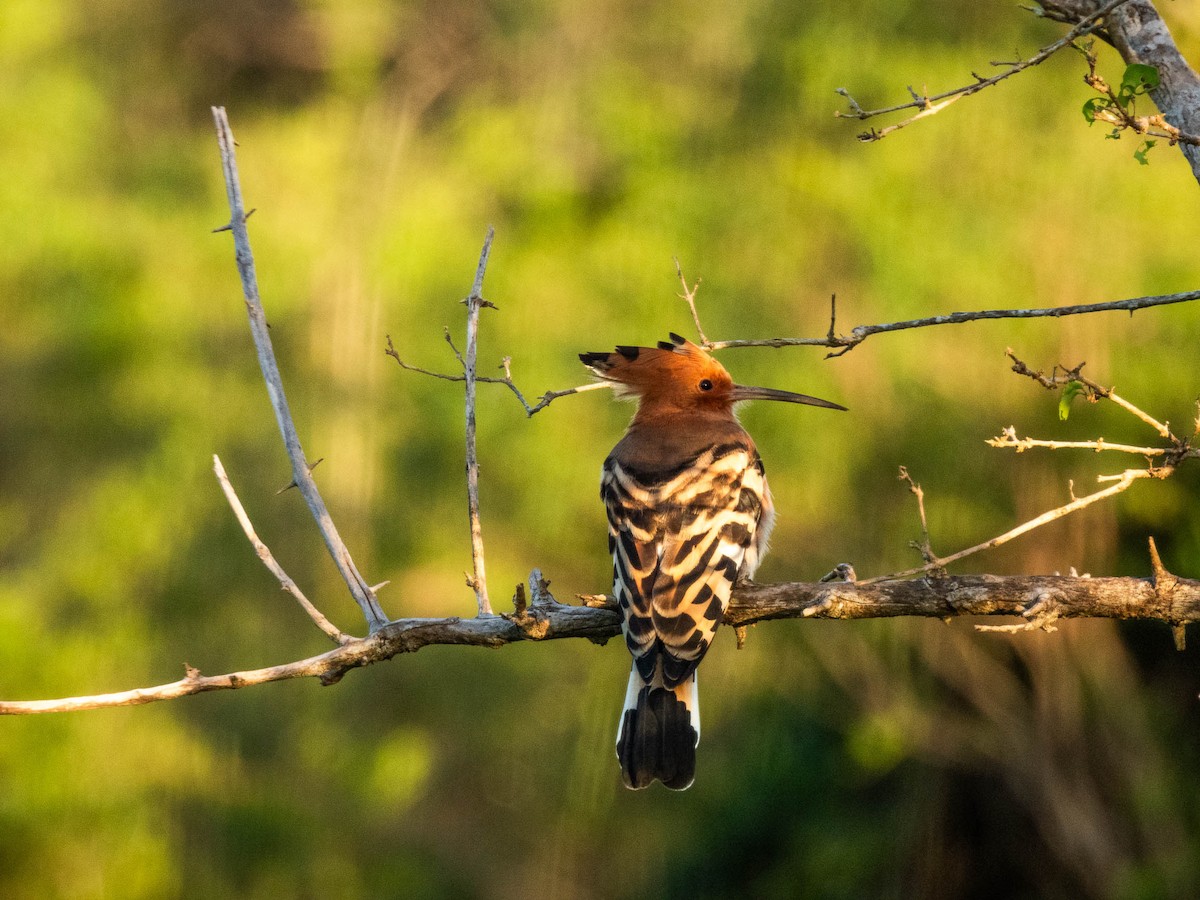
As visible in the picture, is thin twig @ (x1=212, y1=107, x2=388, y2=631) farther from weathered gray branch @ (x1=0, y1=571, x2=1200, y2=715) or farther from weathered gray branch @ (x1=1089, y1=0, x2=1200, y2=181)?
weathered gray branch @ (x1=1089, y1=0, x2=1200, y2=181)

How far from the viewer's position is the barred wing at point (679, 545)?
2.98 m

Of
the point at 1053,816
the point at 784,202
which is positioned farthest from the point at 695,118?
the point at 1053,816

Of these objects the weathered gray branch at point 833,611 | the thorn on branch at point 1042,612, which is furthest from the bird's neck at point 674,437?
→ the thorn on branch at point 1042,612

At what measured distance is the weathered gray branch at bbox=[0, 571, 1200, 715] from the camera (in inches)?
89.7

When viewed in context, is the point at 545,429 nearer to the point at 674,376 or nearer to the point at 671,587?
the point at 674,376

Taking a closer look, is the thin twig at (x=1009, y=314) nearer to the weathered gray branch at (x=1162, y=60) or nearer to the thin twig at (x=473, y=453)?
the weathered gray branch at (x=1162, y=60)

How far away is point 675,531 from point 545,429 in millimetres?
4046

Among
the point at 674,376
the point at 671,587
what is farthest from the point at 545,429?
the point at 671,587

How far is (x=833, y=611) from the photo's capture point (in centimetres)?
245

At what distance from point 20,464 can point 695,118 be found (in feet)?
17.9

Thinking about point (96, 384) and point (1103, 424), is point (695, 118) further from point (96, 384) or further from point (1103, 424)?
point (96, 384)

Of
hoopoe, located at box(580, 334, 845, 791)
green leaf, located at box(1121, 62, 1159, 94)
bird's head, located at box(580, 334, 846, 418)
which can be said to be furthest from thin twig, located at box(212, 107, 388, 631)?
green leaf, located at box(1121, 62, 1159, 94)

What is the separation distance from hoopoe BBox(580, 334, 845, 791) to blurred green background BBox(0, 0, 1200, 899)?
2013 mm

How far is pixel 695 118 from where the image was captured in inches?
296
